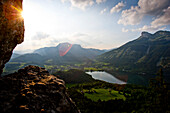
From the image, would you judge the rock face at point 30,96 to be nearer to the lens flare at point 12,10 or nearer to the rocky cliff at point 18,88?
the rocky cliff at point 18,88

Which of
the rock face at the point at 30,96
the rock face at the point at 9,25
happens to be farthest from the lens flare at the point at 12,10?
the rock face at the point at 30,96

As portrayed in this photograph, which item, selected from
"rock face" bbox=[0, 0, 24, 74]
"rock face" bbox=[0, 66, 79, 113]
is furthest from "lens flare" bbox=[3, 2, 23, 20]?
"rock face" bbox=[0, 66, 79, 113]

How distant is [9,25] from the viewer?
6.51 metres

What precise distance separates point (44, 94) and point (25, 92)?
1.23 metres

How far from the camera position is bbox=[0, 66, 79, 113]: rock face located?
477 centimetres

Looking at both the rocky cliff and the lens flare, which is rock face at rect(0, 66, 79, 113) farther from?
the lens flare

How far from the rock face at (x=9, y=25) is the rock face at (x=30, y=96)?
221cm

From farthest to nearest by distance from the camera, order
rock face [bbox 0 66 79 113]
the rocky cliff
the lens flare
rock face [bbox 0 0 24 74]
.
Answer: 1. the lens flare
2. rock face [bbox 0 0 24 74]
3. the rocky cliff
4. rock face [bbox 0 66 79 113]

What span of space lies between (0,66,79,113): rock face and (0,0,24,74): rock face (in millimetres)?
2207

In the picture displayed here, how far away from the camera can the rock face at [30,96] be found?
4.77 meters

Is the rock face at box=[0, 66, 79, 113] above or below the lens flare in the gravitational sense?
below

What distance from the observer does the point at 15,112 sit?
14.8 ft

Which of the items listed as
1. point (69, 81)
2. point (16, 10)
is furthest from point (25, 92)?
point (69, 81)

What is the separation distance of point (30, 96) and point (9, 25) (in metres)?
5.36
